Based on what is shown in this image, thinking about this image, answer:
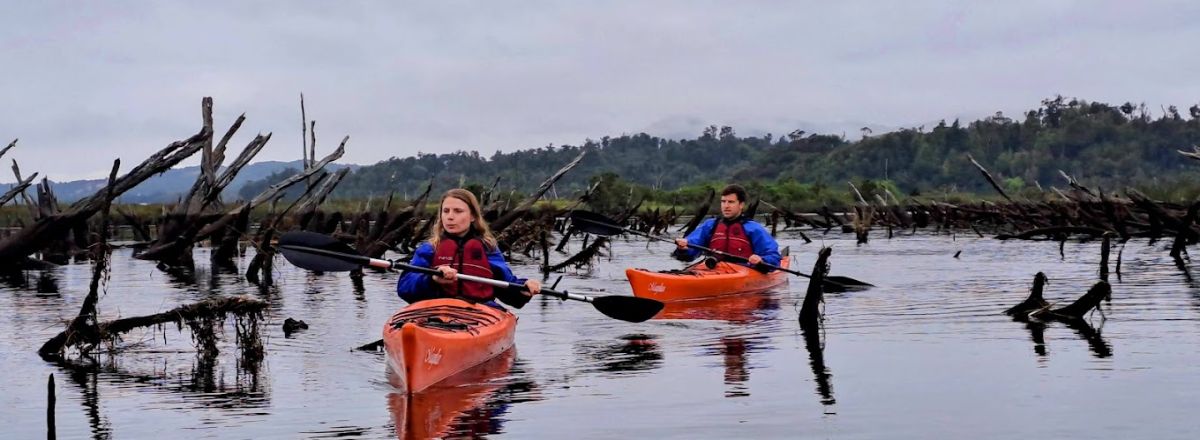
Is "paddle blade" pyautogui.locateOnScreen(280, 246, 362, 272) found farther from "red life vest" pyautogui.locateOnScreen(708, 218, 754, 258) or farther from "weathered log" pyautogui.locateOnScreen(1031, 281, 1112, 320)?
"red life vest" pyautogui.locateOnScreen(708, 218, 754, 258)

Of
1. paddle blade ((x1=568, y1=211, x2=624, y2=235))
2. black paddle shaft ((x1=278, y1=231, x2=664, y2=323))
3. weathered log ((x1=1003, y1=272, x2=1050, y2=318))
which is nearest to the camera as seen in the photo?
black paddle shaft ((x1=278, y1=231, x2=664, y2=323))

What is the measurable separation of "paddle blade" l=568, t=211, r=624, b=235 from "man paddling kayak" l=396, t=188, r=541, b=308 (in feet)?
20.6

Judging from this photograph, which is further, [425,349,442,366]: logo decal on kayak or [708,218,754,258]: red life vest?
[708,218,754,258]: red life vest

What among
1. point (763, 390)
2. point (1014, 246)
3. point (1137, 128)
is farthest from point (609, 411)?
point (1137, 128)

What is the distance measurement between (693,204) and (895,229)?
2060 cm

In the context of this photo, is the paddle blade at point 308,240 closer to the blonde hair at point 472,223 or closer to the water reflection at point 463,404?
the blonde hair at point 472,223

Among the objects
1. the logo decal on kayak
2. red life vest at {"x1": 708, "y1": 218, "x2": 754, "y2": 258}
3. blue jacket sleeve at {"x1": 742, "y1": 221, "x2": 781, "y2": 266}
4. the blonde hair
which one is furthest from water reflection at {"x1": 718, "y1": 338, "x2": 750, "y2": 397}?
red life vest at {"x1": 708, "y1": 218, "x2": 754, "y2": 258}

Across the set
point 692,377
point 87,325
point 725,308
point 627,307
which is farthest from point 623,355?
point 725,308

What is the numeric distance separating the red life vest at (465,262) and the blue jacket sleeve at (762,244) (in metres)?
6.29

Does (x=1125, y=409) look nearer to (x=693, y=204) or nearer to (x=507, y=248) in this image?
(x=507, y=248)

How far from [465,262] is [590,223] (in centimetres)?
672

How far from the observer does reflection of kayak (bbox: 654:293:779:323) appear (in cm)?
1406

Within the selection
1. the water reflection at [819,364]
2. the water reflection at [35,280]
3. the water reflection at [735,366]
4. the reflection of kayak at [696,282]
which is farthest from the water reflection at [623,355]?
the water reflection at [35,280]

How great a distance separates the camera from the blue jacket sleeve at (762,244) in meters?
16.6
